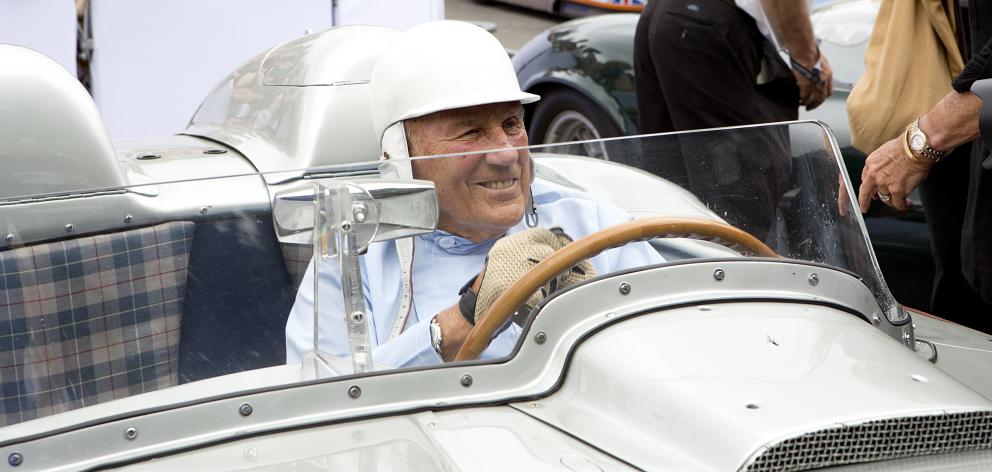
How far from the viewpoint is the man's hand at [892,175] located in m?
2.53

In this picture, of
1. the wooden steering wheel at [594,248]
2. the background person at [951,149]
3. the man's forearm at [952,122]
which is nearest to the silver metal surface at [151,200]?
the wooden steering wheel at [594,248]

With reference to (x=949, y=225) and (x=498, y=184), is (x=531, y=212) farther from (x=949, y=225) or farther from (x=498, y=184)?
(x=949, y=225)

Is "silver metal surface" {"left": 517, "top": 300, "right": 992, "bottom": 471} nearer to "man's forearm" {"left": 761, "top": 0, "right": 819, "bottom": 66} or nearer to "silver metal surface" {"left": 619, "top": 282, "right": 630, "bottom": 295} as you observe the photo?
"silver metal surface" {"left": 619, "top": 282, "right": 630, "bottom": 295}

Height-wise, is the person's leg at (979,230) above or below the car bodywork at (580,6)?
above

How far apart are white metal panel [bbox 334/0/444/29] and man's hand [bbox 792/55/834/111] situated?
219 centimetres

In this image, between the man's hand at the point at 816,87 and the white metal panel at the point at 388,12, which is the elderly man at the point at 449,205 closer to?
the man's hand at the point at 816,87

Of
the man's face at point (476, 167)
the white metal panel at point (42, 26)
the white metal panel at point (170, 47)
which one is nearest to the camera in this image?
the man's face at point (476, 167)

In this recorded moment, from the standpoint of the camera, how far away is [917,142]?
8.21 ft

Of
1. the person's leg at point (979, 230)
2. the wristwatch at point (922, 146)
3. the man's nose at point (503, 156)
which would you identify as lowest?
the person's leg at point (979, 230)

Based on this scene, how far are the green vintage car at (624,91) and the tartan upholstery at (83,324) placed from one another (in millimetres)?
2682

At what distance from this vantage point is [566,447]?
158 centimetres

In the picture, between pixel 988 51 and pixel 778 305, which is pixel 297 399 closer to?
pixel 778 305

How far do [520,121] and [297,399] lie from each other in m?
0.88

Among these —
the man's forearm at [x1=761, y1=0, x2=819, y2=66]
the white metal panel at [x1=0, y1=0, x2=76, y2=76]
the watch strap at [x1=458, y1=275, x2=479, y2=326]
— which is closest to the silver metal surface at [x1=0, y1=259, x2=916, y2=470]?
the watch strap at [x1=458, y1=275, x2=479, y2=326]
